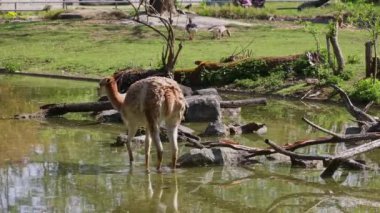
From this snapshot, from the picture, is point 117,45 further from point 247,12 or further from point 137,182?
point 137,182

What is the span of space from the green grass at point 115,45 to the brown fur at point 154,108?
1144 centimetres

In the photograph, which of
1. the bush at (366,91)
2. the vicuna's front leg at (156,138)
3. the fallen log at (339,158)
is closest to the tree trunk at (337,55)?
the bush at (366,91)

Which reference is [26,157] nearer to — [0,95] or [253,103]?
[253,103]

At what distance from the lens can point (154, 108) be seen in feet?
40.7

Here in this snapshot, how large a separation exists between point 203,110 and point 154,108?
5354 millimetres

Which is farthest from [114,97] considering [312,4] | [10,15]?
[312,4]

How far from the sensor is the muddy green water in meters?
10.6

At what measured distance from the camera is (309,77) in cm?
2281

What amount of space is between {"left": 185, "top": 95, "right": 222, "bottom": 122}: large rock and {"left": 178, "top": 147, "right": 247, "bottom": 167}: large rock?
14.3 ft

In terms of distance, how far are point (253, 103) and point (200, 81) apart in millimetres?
4801

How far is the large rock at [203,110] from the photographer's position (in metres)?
17.6

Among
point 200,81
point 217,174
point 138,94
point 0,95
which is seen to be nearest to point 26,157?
point 138,94

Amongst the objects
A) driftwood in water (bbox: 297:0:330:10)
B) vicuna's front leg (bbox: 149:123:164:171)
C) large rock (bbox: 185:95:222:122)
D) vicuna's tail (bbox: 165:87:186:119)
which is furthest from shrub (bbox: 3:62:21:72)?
driftwood in water (bbox: 297:0:330:10)

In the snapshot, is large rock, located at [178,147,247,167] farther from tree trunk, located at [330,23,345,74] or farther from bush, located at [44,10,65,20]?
bush, located at [44,10,65,20]
